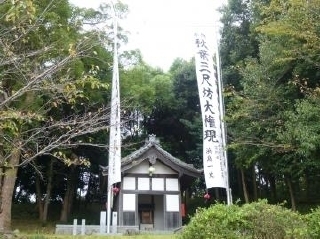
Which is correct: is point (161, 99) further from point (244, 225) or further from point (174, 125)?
point (244, 225)

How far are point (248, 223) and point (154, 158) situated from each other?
11286 mm

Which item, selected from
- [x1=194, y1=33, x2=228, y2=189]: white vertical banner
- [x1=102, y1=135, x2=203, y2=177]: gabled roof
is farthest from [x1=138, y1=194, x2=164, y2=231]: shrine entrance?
[x1=194, y1=33, x2=228, y2=189]: white vertical banner

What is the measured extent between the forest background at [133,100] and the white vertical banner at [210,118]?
708 mm

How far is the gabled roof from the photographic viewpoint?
1742 centimetres

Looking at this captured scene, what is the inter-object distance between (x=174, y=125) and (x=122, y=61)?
8.71m

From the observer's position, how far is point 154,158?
17.8 metres

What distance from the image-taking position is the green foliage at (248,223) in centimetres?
652

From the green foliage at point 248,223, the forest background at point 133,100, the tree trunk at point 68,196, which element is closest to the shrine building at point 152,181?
the forest background at point 133,100

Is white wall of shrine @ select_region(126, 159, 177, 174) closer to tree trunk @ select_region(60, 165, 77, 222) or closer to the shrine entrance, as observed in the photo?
the shrine entrance

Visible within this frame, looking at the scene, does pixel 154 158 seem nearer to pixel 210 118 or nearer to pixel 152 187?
Result: pixel 152 187

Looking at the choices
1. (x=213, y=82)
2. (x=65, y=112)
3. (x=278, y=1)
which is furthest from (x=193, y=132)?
(x=278, y=1)

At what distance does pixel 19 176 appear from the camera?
27.3m

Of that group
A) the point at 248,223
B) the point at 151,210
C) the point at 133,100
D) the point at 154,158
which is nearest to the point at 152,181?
the point at 154,158

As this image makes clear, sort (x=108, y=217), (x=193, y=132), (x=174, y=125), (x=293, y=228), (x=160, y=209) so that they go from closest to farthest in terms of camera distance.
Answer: (x=293, y=228), (x=108, y=217), (x=160, y=209), (x=193, y=132), (x=174, y=125)
